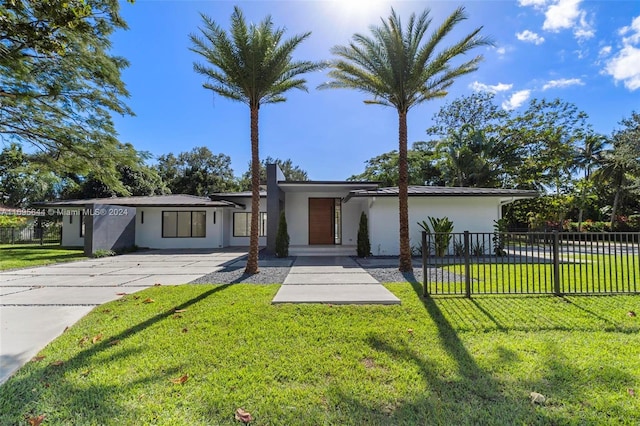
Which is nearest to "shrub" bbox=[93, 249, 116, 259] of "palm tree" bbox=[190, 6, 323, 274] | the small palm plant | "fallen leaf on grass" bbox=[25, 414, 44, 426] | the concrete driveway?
the concrete driveway

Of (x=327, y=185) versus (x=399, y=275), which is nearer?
(x=399, y=275)

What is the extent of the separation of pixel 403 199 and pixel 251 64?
6.11m

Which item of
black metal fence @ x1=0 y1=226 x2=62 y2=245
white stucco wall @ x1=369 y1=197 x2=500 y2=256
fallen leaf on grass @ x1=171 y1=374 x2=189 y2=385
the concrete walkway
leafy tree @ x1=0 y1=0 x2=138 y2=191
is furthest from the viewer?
black metal fence @ x1=0 y1=226 x2=62 y2=245

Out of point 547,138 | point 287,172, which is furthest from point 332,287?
point 287,172

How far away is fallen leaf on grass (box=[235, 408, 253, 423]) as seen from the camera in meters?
2.29

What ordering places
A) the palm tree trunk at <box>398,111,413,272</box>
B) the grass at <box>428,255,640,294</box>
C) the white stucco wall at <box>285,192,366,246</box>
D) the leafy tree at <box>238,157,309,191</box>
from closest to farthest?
the grass at <box>428,255,640,294</box>, the palm tree trunk at <box>398,111,413,272</box>, the white stucco wall at <box>285,192,366,246</box>, the leafy tree at <box>238,157,309,191</box>

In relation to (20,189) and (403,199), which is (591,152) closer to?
(403,199)

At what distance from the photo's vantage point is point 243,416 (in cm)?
232

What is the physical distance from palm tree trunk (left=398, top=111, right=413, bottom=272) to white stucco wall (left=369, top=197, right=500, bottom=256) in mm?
3697

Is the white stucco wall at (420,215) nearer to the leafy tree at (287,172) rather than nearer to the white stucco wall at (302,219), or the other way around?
the white stucco wall at (302,219)

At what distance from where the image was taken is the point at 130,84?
13086mm

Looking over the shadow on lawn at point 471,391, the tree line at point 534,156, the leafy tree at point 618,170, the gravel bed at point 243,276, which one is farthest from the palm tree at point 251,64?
the leafy tree at point 618,170

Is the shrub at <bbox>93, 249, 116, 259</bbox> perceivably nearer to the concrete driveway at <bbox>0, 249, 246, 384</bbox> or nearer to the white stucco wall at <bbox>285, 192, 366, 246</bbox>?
the concrete driveway at <bbox>0, 249, 246, 384</bbox>

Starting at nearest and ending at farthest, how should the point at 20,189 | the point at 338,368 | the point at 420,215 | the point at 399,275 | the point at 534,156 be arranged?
the point at 338,368
the point at 399,275
the point at 420,215
the point at 534,156
the point at 20,189
